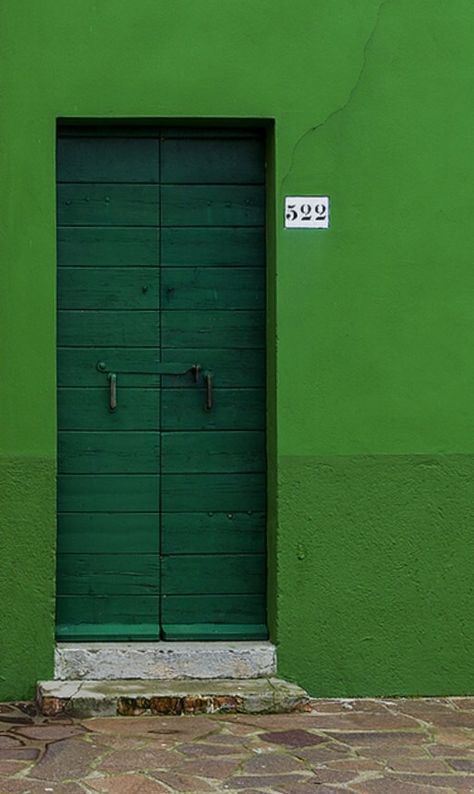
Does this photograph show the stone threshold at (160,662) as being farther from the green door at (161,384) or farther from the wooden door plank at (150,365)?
the wooden door plank at (150,365)

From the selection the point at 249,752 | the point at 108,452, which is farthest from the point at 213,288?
the point at 249,752

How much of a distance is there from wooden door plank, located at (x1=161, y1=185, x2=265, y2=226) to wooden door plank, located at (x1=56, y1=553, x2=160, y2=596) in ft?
5.37

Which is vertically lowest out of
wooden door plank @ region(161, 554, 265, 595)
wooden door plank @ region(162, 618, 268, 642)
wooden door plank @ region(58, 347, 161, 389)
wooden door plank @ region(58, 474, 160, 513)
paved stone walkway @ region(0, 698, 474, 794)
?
paved stone walkway @ region(0, 698, 474, 794)

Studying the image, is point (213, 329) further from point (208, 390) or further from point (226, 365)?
point (208, 390)

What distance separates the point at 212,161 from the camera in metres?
6.16

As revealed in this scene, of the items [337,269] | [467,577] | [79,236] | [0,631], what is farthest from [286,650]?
[79,236]

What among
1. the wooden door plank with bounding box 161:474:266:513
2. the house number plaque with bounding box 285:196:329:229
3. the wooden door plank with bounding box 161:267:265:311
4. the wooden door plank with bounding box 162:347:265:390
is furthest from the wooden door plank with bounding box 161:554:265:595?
the house number plaque with bounding box 285:196:329:229

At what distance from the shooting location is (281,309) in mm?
5965

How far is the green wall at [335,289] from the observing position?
591 cm

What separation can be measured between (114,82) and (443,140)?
1.59m

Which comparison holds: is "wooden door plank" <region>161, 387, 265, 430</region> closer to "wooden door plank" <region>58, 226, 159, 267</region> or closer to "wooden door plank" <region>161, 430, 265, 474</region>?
"wooden door plank" <region>161, 430, 265, 474</region>

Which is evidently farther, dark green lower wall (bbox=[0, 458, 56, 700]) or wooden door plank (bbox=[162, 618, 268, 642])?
wooden door plank (bbox=[162, 618, 268, 642])

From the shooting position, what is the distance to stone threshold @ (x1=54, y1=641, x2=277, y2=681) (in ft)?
19.3

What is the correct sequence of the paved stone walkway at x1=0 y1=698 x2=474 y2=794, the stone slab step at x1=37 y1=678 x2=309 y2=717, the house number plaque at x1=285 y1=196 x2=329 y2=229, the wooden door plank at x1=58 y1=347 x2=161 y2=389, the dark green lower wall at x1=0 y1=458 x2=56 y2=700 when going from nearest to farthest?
the paved stone walkway at x1=0 y1=698 x2=474 y2=794 → the stone slab step at x1=37 y1=678 x2=309 y2=717 → the dark green lower wall at x1=0 y1=458 x2=56 y2=700 → the house number plaque at x1=285 y1=196 x2=329 y2=229 → the wooden door plank at x1=58 y1=347 x2=161 y2=389
